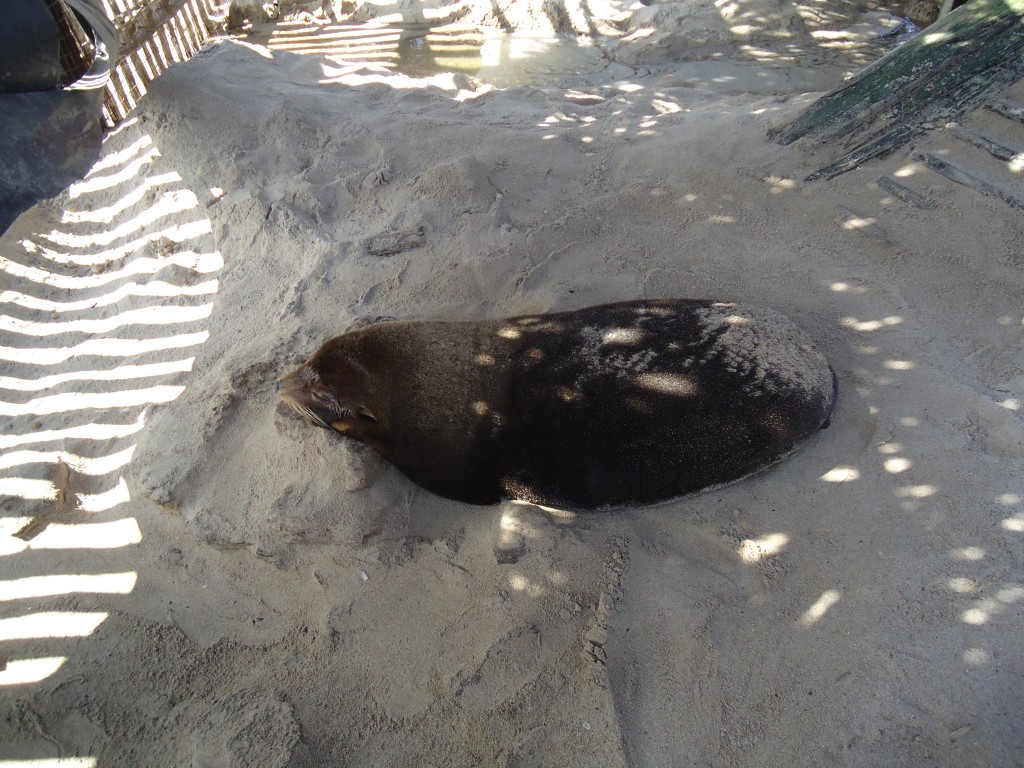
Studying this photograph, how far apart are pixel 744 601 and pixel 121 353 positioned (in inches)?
166

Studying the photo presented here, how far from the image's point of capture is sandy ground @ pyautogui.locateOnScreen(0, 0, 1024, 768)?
236 cm

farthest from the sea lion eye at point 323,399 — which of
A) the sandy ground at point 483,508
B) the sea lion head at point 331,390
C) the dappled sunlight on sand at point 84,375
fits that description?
the dappled sunlight on sand at point 84,375

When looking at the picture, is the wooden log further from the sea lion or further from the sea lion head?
the sea lion head

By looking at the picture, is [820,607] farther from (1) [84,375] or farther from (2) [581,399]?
(1) [84,375]

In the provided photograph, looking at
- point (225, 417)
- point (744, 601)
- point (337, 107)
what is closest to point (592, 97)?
point (337, 107)

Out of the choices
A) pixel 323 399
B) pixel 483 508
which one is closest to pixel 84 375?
pixel 323 399

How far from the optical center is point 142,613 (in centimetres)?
292

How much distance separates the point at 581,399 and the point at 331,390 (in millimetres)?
1224

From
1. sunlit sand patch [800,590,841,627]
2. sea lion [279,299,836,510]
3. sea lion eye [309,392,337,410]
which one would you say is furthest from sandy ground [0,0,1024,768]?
sea lion eye [309,392,337,410]

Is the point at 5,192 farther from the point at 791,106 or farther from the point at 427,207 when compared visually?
the point at 791,106

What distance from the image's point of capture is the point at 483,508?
121 inches

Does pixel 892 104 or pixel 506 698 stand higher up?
pixel 892 104

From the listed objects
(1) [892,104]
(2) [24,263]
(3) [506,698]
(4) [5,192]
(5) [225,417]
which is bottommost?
(3) [506,698]

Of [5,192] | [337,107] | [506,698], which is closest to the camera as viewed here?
[506,698]
